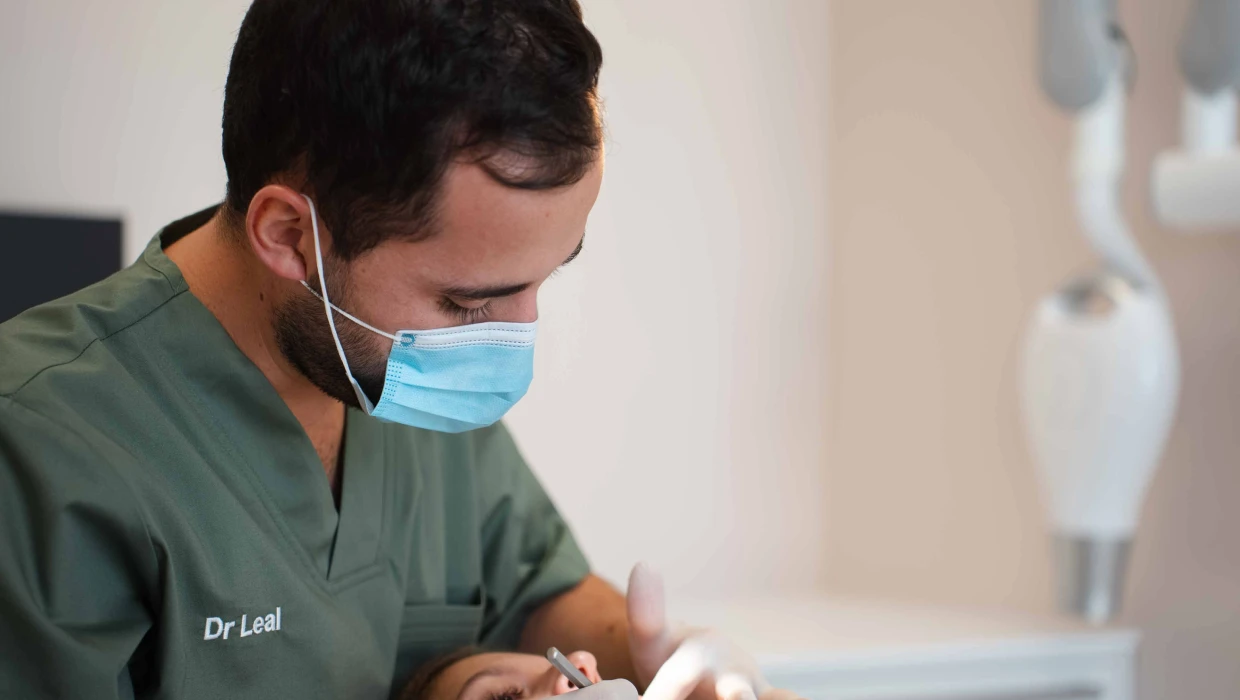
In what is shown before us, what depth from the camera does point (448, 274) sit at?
A: 3.51 feet

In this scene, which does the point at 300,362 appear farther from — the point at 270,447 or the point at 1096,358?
the point at 1096,358

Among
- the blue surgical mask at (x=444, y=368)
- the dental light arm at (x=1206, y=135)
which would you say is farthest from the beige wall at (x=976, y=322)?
the blue surgical mask at (x=444, y=368)

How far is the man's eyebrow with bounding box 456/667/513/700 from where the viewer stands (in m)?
1.23

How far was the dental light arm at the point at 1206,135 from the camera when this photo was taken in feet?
5.17

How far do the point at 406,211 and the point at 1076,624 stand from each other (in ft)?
4.66

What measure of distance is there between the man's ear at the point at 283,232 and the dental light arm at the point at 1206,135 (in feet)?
3.95

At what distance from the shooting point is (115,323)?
110 centimetres

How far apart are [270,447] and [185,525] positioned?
5.6 inches

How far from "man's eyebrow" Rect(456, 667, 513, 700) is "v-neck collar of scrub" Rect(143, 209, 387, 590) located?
16 centimetres

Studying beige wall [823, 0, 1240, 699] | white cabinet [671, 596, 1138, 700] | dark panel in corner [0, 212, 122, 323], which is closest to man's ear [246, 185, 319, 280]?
dark panel in corner [0, 212, 122, 323]

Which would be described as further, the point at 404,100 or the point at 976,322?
the point at 976,322

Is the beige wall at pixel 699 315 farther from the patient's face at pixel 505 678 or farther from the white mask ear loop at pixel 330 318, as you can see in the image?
the white mask ear loop at pixel 330 318

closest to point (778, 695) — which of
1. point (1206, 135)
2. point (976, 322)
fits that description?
point (1206, 135)

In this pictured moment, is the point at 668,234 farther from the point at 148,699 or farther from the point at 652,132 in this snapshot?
the point at 148,699
